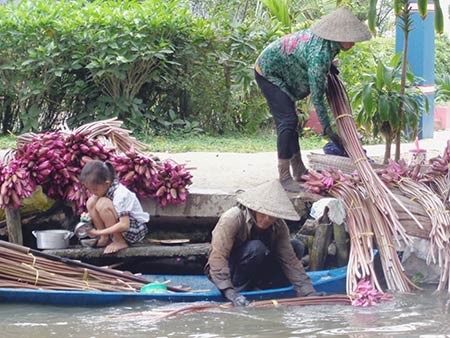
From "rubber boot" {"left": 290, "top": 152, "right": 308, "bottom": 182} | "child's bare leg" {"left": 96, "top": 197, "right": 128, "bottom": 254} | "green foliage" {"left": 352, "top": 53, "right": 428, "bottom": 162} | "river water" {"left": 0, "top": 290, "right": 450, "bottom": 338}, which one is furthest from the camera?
"green foliage" {"left": 352, "top": 53, "right": 428, "bottom": 162}

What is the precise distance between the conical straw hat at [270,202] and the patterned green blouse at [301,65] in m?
1.05

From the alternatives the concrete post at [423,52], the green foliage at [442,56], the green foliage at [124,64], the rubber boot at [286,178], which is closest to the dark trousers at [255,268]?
the rubber boot at [286,178]

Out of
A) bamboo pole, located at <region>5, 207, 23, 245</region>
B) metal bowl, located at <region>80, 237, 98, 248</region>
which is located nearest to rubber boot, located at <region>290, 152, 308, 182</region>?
metal bowl, located at <region>80, 237, 98, 248</region>

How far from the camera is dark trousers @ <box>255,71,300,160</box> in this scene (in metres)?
6.54

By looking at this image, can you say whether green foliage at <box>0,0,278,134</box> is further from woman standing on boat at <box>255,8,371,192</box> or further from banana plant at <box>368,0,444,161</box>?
woman standing on boat at <box>255,8,371,192</box>

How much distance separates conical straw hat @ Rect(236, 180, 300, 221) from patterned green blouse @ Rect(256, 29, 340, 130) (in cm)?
105

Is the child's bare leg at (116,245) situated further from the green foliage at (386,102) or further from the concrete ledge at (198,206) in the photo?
the green foliage at (386,102)

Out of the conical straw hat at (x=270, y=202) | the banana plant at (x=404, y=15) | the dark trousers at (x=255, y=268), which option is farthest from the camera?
the banana plant at (x=404, y=15)

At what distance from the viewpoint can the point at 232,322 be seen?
209 inches

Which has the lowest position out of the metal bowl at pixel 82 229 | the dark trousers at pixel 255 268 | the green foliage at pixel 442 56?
the dark trousers at pixel 255 268

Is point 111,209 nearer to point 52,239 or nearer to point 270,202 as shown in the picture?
point 52,239

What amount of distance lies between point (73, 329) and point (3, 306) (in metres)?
0.71

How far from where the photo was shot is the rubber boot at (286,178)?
664 centimetres

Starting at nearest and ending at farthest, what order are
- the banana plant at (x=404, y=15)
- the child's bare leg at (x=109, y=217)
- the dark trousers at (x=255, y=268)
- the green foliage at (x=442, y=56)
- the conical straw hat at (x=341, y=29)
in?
the dark trousers at (x=255, y=268) → the conical straw hat at (x=341, y=29) → the child's bare leg at (x=109, y=217) → the banana plant at (x=404, y=15) → the green foliage at (x=442, y=56)
